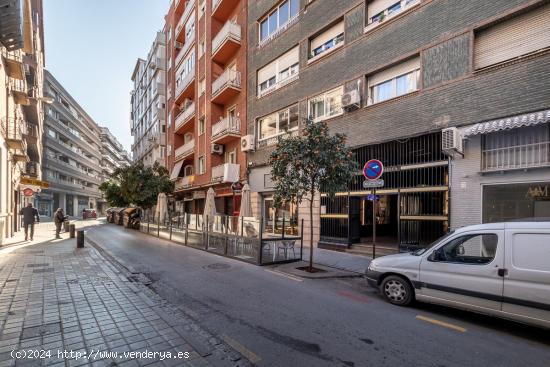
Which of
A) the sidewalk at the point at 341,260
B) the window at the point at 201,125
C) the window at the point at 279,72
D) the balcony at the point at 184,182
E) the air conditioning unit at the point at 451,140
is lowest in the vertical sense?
the sidewalk at the point at 341,260

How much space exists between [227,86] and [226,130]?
2.81 meters

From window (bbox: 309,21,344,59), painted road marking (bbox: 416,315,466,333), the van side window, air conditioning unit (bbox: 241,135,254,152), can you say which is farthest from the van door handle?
air conditioning unit (bbox: 241,135,254,152)

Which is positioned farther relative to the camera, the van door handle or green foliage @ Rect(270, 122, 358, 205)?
green foliage @ Rect(270, 122, 358, 205)

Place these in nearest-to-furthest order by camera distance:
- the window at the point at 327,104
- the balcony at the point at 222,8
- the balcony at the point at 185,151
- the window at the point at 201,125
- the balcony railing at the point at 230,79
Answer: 1. the window at the point at 327,104
2. the balcony railing at the point at 230,79
3. the balcony at the point at 222,8
4. the window at the point at 201,125
5. the balcony at the point at 185,151

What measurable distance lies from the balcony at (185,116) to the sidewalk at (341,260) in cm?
1750

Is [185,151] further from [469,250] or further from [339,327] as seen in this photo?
[469,250]

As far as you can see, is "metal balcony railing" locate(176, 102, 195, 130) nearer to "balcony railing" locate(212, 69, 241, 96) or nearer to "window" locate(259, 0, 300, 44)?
"balcony railing" locate(212, 69, 241, 96)

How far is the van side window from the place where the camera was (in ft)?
14.6

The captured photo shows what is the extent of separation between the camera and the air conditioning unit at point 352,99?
10992 mm

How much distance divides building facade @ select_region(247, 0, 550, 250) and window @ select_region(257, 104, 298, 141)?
0.08m

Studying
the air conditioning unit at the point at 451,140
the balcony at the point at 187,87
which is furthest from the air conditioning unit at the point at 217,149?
the air conditioning unit at the point at 451,140

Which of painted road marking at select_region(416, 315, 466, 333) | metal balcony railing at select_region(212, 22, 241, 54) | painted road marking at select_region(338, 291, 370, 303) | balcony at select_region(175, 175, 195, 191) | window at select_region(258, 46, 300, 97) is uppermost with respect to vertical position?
metal balcony railing at select_region(212, 22, 241, 54)

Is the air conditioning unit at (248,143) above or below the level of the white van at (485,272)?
above

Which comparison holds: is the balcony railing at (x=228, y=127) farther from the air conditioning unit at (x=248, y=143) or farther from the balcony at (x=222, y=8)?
the balcony at (x=222, y=8)
